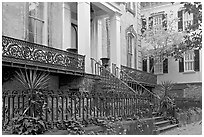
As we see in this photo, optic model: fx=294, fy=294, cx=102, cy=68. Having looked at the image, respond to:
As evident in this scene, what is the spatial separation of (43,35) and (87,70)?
8.56ft

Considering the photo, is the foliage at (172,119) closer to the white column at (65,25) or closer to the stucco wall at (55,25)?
the white column at (65,25)

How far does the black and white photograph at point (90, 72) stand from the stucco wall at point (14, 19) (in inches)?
1.4

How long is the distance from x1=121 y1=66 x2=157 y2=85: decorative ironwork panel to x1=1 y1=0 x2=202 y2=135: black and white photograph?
13 cm

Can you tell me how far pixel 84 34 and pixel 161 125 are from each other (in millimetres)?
4785

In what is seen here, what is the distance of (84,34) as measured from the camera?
12.3m

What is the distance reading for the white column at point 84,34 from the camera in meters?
12.2

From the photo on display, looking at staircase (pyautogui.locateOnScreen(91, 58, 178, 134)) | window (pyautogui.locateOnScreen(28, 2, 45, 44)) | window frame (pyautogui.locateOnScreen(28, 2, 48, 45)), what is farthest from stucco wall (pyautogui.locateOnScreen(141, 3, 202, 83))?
window (pyautogui.locateOnScreen(28, 2, 45, 44))

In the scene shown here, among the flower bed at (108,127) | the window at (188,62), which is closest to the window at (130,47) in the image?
the window at (188,62)

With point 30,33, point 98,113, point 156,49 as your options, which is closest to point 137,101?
point 98,113

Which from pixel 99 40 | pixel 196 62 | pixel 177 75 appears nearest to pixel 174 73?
pixel 177 75

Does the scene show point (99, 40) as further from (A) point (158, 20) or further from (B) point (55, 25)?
(A) point (158, 20)

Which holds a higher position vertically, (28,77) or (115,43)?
(115,43)

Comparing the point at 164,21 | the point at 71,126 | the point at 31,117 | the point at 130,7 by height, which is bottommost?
the point at 71,126

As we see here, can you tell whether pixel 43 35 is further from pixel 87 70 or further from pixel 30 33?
pixel 87 70
